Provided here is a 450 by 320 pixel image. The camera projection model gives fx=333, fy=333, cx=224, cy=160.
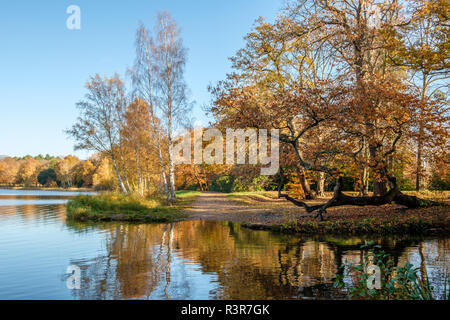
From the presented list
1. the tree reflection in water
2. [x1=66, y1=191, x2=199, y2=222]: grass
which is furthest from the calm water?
[x1=66, y1=191, x2=199, y2=222]: grass

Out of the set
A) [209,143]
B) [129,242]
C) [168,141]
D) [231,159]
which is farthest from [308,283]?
[209,143]

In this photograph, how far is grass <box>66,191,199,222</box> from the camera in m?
14.5

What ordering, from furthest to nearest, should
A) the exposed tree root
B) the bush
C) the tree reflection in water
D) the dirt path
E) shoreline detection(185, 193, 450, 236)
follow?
the bush < the dirt path < the exposed tree root < shoreline detection(185, 193, 450, 236) < the tree reflection in water

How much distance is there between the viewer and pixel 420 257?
6855 mm

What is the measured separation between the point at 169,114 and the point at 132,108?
461 centimetres

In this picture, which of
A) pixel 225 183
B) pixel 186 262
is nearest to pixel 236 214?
pixel 186 262

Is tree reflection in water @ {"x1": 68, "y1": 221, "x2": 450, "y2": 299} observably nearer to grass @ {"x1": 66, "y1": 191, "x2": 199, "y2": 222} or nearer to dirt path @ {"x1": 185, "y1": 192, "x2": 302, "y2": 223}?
dirt path @ {"x1": 185, "y1": 192, "x2": 302, "y2": 223}

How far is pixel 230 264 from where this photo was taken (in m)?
6.75

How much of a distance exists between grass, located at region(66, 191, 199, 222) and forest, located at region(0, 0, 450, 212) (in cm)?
304

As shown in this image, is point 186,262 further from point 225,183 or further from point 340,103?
point 225,183

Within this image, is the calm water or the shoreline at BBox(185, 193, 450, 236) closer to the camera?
the calm water

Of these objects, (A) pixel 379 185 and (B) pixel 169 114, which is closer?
(A) pixel 379 185

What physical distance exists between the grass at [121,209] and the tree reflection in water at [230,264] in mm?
3938
